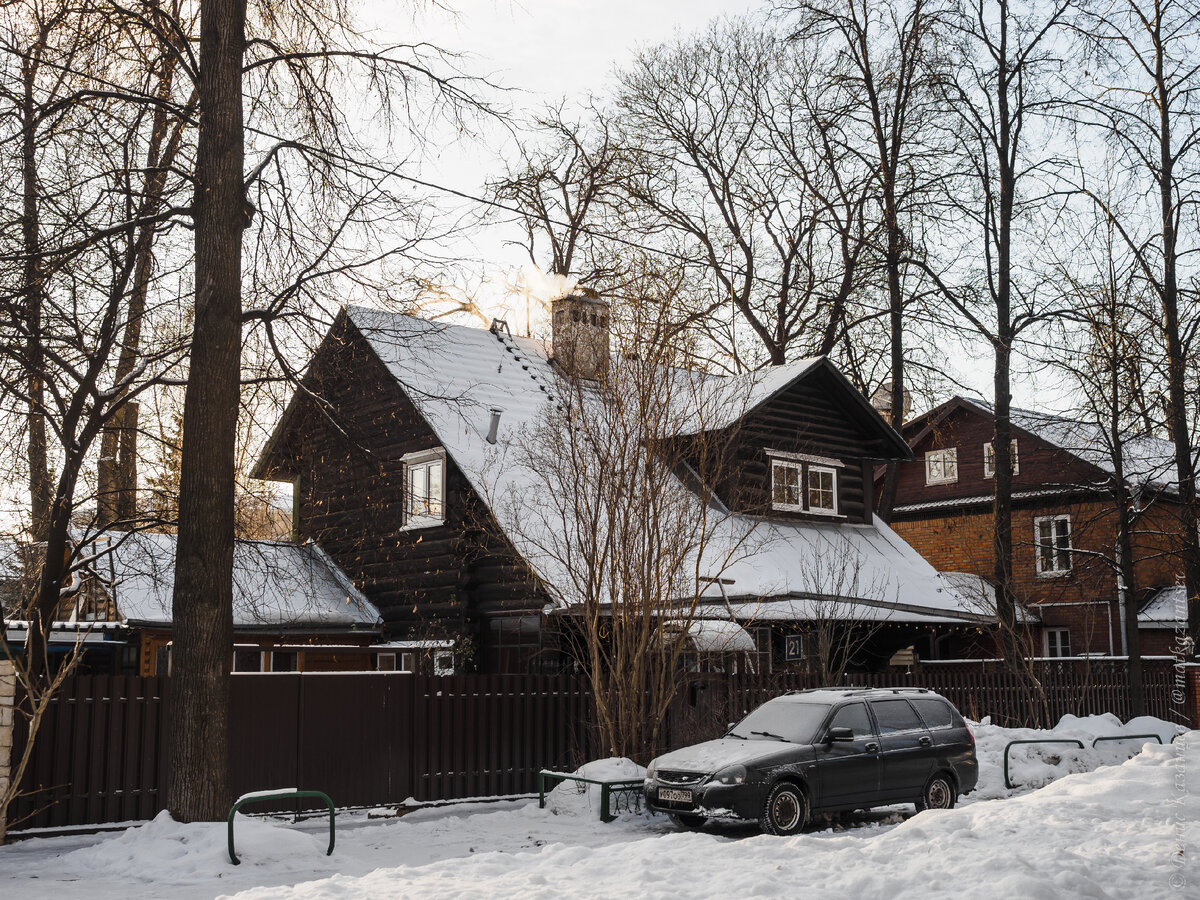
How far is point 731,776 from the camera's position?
1288 cm

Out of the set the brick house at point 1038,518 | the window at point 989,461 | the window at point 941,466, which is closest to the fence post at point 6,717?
the brick house at point 1038,518

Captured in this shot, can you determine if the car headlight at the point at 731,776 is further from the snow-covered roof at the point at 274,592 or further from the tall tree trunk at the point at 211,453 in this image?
the snow-covered roof at the point at 274,592

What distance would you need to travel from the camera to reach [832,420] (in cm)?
2766

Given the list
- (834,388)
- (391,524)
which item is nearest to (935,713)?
(391,524)

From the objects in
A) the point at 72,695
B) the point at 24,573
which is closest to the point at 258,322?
the point at 72,695

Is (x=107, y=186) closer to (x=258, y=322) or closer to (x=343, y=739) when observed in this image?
(x=258, y=322)

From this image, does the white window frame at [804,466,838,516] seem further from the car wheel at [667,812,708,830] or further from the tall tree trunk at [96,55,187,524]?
the tall tree trunk at [96,55,187,524]

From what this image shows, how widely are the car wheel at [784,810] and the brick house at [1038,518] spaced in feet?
65.2

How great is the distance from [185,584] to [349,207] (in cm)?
440

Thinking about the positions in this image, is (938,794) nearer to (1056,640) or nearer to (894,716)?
(894,716)

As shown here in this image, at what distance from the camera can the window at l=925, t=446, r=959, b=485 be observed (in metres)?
40.5

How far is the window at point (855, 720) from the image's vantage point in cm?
1412

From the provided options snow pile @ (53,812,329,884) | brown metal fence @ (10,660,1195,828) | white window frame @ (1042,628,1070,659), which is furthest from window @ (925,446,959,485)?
snow pile @ (53,812,329,884)

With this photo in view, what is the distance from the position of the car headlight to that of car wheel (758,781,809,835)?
15.3 inches
